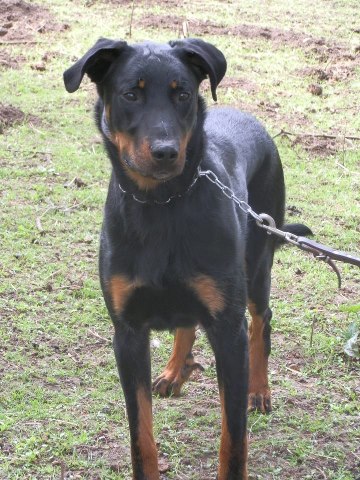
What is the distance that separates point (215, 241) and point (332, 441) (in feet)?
4.60

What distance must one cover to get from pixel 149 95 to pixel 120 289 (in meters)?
0.87

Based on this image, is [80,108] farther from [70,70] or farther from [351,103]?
[70,70]

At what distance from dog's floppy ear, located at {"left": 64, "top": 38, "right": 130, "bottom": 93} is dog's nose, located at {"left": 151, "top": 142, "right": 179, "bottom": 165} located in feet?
1.57

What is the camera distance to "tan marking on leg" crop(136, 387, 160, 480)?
13.0ft

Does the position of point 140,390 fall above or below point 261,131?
below

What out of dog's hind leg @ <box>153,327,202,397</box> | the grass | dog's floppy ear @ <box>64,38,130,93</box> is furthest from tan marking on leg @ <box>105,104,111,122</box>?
the grass

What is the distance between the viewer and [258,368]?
4.82 metres

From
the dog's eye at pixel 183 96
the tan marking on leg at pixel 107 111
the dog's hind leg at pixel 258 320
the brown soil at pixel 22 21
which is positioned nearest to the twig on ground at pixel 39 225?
the dog's hind leg at pixel 258 320

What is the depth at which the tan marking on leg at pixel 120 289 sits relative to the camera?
3.83 meters

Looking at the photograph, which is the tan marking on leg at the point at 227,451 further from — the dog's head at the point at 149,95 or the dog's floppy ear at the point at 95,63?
the dog's floppy ear at the point at 95,63

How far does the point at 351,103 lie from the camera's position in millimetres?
10438

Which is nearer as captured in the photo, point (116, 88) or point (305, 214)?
point (116, 88)

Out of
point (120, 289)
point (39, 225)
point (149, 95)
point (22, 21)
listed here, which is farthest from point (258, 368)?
point (22, 21)

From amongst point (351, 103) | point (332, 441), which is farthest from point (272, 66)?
point (332, 441)
